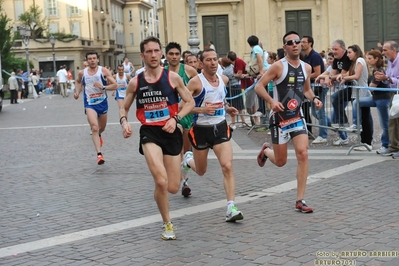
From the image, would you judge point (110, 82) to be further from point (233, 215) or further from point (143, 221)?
point (233, 215)

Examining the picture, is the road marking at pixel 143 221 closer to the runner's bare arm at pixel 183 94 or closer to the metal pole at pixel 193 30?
the runner's bare arm at pixel 183 94

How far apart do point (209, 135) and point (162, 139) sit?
92 cm

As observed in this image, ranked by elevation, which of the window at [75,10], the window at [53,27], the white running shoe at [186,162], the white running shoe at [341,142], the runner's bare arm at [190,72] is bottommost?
the white running shoe at [341,142]

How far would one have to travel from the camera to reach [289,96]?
7.95 m

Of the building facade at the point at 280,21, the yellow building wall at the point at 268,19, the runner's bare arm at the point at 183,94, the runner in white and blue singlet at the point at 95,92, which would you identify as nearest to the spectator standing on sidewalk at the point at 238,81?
the runner in white and blue singlet at the point at 95,92

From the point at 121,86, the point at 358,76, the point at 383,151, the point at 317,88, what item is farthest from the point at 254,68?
the point at 383,151

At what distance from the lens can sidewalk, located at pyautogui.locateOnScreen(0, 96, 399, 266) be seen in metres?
6.16

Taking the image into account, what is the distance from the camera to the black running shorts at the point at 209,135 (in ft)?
25.4

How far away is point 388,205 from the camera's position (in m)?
7.85

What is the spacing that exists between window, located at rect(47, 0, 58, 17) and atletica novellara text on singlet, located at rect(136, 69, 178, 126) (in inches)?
3140

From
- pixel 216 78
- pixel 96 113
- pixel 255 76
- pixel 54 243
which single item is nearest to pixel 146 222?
pixel 54 243

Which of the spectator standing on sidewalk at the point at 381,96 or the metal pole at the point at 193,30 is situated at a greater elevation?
the metal pole at the point at 193,30

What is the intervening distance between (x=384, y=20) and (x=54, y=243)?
3396cm

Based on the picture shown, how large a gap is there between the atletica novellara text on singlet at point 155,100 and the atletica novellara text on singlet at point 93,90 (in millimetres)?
5570
